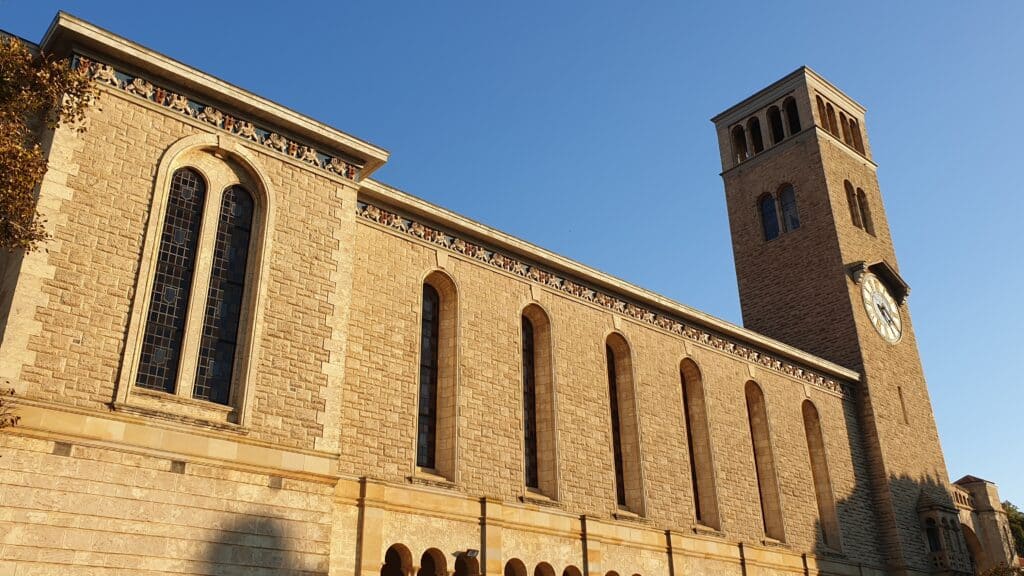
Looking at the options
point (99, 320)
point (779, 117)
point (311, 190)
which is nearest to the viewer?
point (99, 320)

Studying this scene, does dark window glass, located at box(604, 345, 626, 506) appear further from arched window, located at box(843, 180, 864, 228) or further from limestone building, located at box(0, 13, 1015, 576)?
arched window, located at box(843, 180, 864, 228)

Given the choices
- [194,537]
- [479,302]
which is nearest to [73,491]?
[194,537]

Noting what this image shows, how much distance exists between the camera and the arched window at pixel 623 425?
20703 mm

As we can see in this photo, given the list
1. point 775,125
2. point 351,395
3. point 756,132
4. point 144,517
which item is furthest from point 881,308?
point 144,517

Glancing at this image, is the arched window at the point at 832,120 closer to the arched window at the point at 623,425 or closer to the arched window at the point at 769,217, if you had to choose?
the arched window at the point at 769,217

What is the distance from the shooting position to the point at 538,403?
1977 cm

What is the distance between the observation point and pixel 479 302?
1917cm

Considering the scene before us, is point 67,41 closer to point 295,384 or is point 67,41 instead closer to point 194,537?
point 295,384

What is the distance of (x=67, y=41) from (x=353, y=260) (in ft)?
19.5

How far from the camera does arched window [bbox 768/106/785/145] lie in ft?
116

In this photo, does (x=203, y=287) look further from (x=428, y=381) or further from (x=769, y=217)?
(x=769, y=217)

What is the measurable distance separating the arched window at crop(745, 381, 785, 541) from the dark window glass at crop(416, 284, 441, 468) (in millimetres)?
10440

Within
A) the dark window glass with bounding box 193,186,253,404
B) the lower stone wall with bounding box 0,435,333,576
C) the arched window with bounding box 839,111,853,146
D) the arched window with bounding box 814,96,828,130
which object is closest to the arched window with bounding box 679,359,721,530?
the lower stone wall with bounding box 0,435,333,576

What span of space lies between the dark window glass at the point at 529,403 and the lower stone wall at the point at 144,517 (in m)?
6.17
